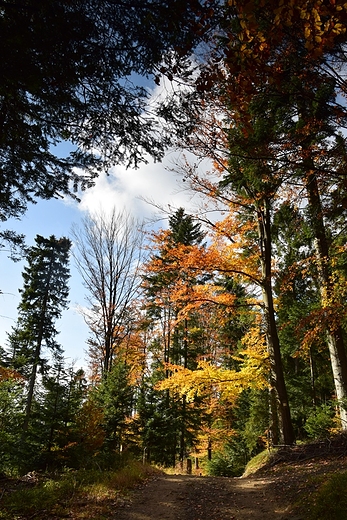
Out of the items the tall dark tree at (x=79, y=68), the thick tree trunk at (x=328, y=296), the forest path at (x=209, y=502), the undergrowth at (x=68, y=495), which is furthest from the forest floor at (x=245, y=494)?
the tall dark tree at (x=79, y=68)

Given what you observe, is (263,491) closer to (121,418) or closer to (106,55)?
(121,418)

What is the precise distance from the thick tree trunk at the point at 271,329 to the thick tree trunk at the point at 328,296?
1471mm

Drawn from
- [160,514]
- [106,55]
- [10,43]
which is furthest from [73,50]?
[160,514]

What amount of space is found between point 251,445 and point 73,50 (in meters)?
17.5

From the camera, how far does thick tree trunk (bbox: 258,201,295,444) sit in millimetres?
9055

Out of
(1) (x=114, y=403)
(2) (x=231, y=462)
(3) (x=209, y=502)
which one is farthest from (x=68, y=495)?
(2) (x=231, y=462)

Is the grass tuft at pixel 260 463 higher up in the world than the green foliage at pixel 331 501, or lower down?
lower down

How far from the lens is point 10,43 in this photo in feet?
11.5

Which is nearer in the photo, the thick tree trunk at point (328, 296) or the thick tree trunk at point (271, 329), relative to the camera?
the thick tree trunk at point (328, 296)

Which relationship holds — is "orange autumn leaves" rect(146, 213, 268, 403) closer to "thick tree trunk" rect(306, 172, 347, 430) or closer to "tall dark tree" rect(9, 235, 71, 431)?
"thick tree trunk" rect(306, 172, 347, 430)

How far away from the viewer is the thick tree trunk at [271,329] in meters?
9.05

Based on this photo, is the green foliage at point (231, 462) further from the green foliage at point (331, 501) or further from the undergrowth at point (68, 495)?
the green foliage at point (331, 501)

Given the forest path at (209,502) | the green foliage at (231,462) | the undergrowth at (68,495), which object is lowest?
the green foliage at (231,462)

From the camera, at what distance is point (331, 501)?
3.91 metres
